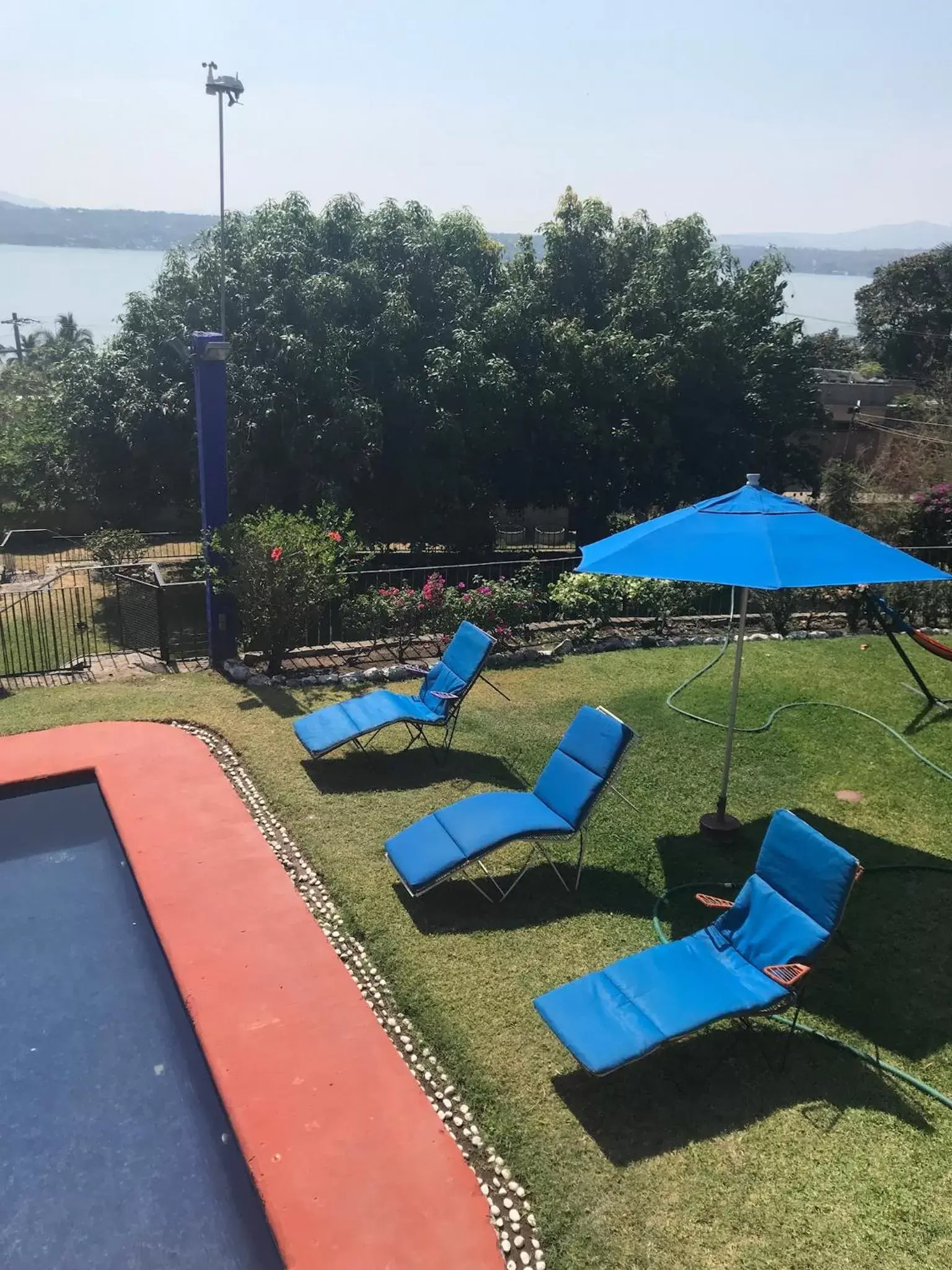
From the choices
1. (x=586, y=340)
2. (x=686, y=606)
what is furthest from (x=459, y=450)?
(x=686, y=606)

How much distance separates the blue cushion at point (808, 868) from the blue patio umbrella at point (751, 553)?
5.05ft

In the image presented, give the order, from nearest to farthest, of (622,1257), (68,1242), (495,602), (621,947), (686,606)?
(622,1257) → (68,1242) → (621,947) → (495,602) → (686,606)

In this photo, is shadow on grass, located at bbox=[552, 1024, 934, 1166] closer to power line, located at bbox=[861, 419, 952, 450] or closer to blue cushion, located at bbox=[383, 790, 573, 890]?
blue cushion, located at bbox=[383, 790, 573, 890]

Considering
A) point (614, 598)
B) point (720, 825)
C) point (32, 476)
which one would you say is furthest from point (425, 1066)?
point (32, 476)

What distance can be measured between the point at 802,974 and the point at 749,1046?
542 millimetres

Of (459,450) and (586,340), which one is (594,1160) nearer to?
(459,450)

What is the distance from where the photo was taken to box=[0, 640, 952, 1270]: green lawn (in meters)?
3.56

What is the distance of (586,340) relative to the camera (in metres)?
19.8

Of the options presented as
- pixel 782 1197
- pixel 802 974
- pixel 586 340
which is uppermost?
pixel 586 340

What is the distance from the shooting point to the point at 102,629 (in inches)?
621

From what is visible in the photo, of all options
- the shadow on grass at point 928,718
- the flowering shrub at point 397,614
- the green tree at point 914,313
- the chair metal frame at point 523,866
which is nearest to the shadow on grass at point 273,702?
the flowering shrub at point 397,614

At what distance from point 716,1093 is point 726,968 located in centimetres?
60

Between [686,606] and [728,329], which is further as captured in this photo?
[728,329]

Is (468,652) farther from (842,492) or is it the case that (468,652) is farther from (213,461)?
(842,492)
